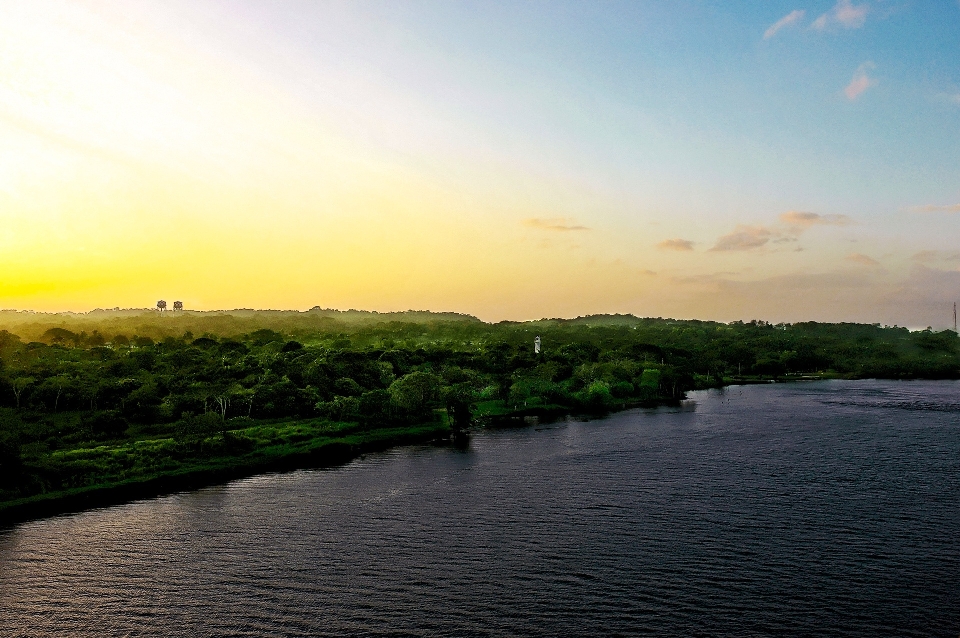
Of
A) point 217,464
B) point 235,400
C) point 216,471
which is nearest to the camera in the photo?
point 216,471

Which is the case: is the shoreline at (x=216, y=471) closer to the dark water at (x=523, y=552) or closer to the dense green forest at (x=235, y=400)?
the dense green forest at (x=235, y=400)

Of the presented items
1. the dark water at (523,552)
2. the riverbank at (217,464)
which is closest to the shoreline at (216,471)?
the riverbank at (217,464)

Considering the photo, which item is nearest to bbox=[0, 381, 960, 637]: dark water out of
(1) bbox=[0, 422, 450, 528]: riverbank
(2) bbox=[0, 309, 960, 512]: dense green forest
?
(1) bbox=[0, 422, 450, 528]: riverbank

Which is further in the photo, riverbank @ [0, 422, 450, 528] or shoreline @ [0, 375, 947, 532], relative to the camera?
riverbank @ [0, 422, 450, 528]

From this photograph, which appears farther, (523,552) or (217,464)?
(217,464)

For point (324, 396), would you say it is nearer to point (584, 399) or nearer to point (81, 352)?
point (584, 399)

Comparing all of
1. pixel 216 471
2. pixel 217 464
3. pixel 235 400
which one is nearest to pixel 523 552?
pixel 216 471

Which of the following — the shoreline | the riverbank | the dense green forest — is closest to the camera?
the shoreline

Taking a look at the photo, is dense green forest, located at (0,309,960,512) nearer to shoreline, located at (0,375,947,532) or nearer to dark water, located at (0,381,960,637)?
shoreline, located at (0,375,947,532)

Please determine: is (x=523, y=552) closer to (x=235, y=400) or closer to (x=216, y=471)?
(x=216, y=471)
